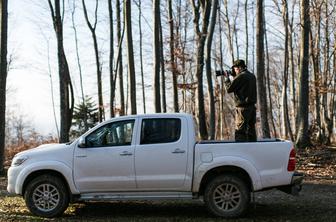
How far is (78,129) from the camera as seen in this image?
4041cm

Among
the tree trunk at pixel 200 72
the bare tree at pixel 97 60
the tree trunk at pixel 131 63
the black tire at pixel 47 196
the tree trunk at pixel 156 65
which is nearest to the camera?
the black tire at pixel 47 196

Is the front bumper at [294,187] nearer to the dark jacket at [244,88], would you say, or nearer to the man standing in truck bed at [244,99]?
the man standing in truck bed at [244,99]

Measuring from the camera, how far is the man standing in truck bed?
400 inches

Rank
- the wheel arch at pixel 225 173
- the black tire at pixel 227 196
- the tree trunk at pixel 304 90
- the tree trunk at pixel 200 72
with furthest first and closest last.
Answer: the tree trunk at pixel 200 72
the tree trunk at pixel 304 90
the wheel arch at pixel 225 173
the black tire at pixel 227 196

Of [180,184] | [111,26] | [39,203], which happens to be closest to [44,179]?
[39,203]

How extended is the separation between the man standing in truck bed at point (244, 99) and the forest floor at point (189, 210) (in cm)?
160

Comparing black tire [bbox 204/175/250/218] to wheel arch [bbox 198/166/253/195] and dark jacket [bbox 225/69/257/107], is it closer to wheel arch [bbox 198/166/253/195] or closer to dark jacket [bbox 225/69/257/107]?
wheel arch [bbox 198/166/253/195]

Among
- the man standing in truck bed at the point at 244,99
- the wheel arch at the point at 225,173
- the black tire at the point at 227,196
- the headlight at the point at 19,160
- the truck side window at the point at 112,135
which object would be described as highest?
the man standing in truck bed at the point at 244,99

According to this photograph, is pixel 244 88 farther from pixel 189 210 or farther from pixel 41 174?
pixel 41 174

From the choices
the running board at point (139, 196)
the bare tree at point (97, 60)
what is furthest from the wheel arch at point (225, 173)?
the bare tree at point (97, 60)

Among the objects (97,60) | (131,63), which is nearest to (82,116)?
(97,60)

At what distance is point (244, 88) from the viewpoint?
10.2 m

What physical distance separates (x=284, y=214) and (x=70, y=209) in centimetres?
442

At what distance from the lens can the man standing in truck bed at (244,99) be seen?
1016 centimetres
